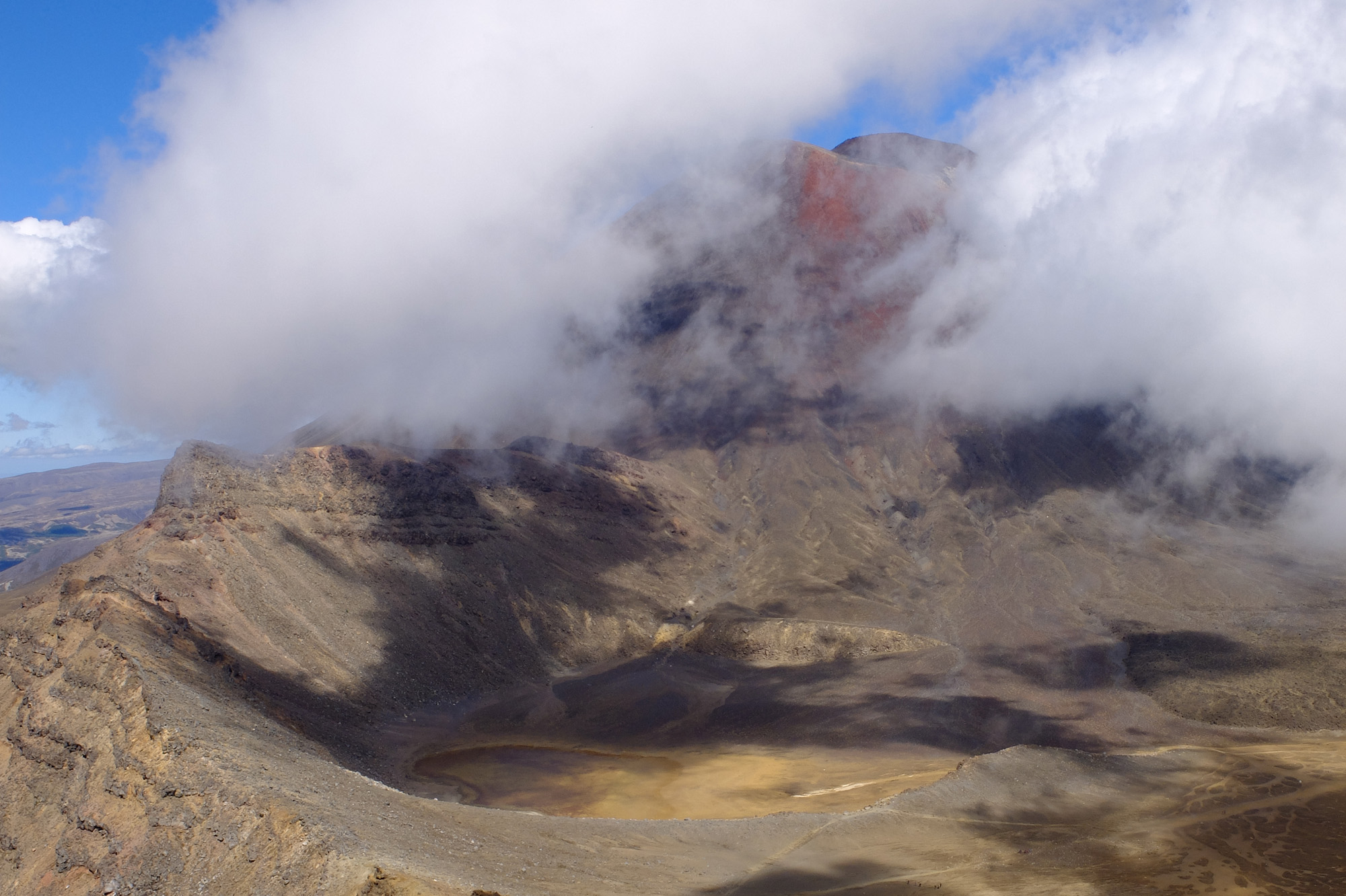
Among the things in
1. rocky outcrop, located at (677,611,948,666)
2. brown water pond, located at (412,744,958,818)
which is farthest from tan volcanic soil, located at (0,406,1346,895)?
brown water pond, located at (412,744,958,818)

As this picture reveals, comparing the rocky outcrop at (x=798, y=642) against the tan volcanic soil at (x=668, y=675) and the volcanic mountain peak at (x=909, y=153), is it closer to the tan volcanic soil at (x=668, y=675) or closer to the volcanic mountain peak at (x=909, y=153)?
the tan volcanic soil at (x=668, y=675)

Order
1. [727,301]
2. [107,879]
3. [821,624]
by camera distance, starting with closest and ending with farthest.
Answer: [107,879], [821,624], [727,301]

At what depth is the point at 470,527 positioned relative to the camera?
66.9 m

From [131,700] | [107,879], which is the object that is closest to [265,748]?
[131,700]

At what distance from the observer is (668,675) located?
193ft

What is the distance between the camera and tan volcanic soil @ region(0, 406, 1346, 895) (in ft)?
81.1

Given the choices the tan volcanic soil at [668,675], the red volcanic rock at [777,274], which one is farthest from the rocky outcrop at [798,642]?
the red volcanic rock at [777,274]

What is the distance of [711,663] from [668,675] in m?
4.14

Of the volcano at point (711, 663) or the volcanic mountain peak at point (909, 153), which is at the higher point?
the volcanic mountain peak at point (909, 153)

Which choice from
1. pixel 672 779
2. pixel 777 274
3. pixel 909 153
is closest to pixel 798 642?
pixel 672 779

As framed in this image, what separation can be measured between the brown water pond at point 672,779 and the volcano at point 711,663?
0.29m

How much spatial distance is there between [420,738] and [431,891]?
98.1 ft

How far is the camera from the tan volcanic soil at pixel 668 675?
81.1 feet

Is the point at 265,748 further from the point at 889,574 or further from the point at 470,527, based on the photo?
the point at 889,574
